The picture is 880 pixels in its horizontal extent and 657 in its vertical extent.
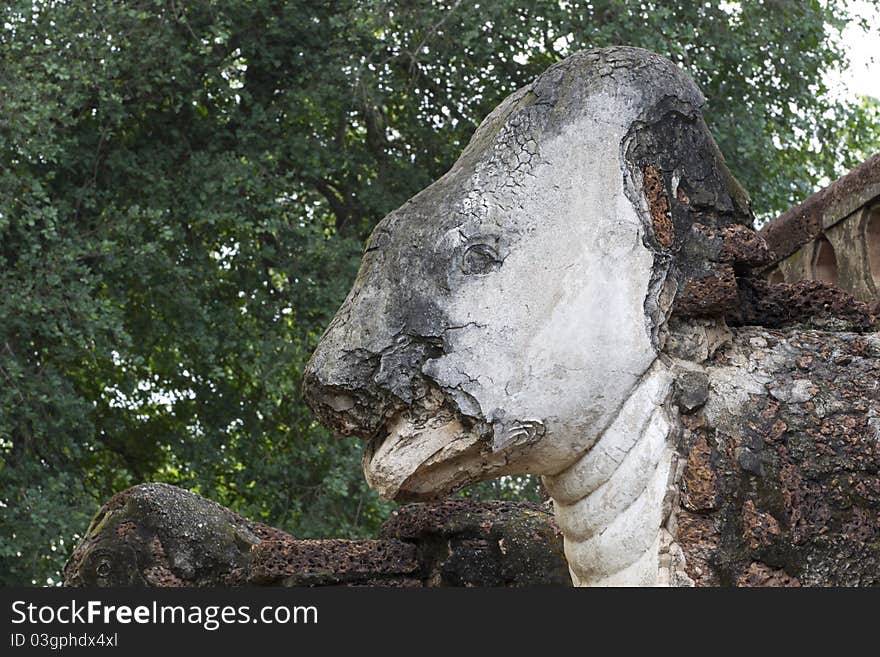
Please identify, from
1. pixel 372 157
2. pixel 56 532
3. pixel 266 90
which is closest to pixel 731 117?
pixel 372 157

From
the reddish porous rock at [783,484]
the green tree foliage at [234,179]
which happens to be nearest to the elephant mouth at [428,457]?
the reddish porous rock at [783,484]

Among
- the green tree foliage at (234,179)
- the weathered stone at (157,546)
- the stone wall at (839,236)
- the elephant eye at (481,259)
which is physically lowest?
the weathered stone at (157,546)

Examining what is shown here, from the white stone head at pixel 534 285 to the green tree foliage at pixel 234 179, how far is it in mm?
5146

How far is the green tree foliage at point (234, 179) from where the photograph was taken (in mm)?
7566

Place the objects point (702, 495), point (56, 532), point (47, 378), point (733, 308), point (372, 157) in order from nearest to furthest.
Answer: point (702, 495)
point (733, 308)
point (56, 532)
point (47, 378)
point (372, 157)

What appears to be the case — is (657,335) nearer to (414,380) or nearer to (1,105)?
(414,380)

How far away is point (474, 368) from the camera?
2.29 m

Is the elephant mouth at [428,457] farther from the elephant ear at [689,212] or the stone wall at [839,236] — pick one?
the stone wall at [839,236]

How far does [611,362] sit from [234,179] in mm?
5853

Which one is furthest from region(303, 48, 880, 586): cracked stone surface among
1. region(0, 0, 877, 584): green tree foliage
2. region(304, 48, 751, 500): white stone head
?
region(0, 0, 877, 584): green tree foliage

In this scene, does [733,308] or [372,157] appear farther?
[372,157]

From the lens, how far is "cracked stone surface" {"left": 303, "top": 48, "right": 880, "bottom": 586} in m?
2.28

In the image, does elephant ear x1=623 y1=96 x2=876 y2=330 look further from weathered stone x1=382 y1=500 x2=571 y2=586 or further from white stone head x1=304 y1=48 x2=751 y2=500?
weathered stone x1=382 y1=500 x2=571 y2=586

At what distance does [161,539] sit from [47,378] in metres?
4.76
